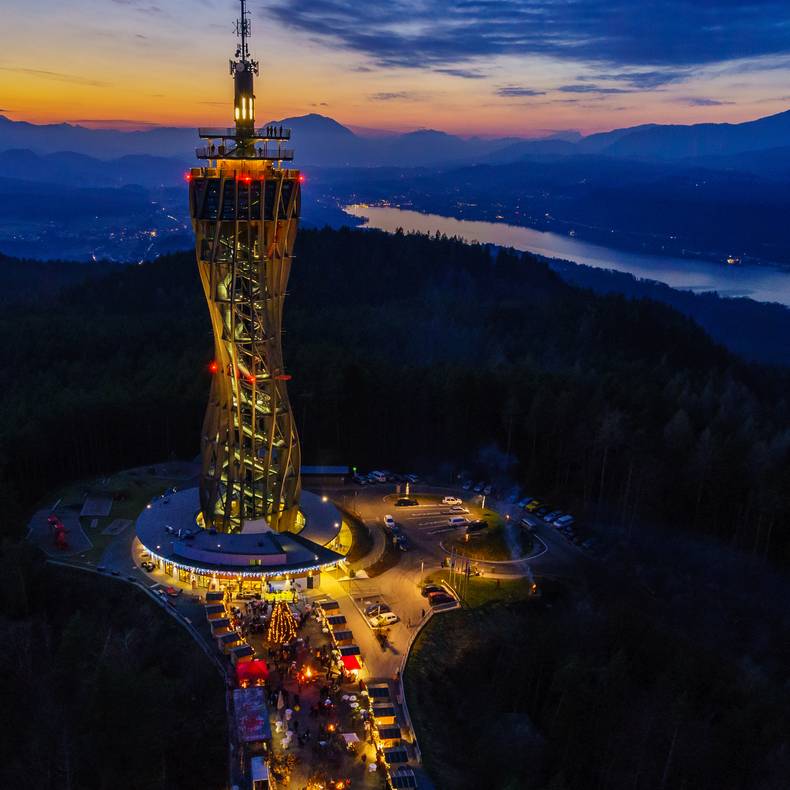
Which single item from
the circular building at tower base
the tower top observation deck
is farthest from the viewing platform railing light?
the circular building at tower base

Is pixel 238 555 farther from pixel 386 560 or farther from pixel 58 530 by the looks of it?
pixel 58 530

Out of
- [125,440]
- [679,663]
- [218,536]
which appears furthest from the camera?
[125,440]

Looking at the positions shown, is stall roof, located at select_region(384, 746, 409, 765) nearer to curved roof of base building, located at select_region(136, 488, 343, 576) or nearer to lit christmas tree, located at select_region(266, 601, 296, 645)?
lit christmas tree, located at select_region(266, 601, 296, 645)

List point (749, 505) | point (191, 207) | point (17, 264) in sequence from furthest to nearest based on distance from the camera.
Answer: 1. point (17, 264)
2. point (749, 505)
3. point (191, 207)

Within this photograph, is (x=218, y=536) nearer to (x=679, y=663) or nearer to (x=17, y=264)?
(x=679, y=663)

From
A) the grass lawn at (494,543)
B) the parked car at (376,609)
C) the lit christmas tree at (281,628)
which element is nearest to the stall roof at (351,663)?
the lit christmas tree at (281,628)

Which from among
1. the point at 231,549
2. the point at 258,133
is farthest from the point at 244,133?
the point at 231,549

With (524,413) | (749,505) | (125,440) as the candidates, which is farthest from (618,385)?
(125,440)

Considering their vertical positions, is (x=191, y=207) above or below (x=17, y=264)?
above
